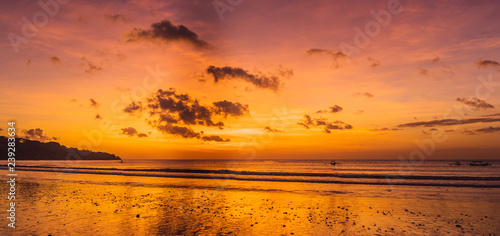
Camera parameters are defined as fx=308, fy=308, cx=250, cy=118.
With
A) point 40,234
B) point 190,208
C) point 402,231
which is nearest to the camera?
point 40,234

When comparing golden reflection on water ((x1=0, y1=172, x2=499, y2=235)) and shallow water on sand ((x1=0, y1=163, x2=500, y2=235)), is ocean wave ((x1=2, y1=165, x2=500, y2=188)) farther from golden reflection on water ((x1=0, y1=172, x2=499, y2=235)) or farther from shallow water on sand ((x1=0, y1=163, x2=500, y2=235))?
golden reflection on water ((x1=0, y1=172, x2=499, y2=235))

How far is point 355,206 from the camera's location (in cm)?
2230

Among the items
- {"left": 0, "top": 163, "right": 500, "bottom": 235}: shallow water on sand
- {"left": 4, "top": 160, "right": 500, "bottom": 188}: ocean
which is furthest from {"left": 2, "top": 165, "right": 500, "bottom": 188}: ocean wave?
{"left": 0, "top": 163, "right": 500, "bottom": 235}: shallow water on sand

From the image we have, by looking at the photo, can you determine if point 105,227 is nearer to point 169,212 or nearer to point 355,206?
point 169,212

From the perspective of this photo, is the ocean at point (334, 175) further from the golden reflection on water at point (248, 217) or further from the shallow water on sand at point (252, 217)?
the golden reflection on water at point (248, 217)

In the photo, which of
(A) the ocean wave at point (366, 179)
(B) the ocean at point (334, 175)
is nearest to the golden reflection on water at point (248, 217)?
(A) the ocean wave at point (366, 179)

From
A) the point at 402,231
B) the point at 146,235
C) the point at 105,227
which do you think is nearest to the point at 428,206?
the point at 402,231

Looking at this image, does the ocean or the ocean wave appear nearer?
the ocean wave

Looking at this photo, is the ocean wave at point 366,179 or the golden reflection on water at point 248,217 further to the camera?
the ocean wave at point 366,179

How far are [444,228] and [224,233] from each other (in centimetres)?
1116

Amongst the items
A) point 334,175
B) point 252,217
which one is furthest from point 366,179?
point 252,217

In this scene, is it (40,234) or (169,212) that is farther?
(169,212)

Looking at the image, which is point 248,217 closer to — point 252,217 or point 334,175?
point 252,217

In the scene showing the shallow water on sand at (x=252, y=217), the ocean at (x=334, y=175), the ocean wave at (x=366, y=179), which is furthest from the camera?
the ocean at (x=334, y=175)
